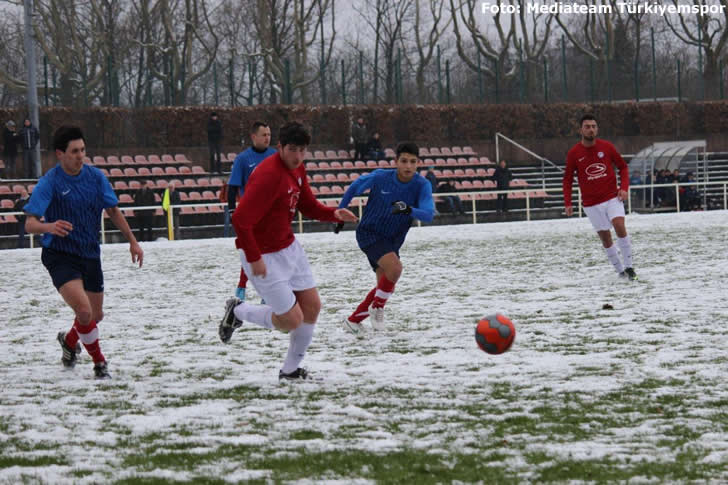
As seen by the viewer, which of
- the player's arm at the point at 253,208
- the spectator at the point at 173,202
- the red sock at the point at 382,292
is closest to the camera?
the player's arm at the point at 253,208

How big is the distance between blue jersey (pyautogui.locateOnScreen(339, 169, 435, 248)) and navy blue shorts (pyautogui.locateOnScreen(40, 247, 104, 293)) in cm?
243

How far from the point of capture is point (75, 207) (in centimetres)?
742

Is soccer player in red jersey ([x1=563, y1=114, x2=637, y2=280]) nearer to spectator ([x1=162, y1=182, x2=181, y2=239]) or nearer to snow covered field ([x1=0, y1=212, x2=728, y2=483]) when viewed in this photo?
snow covered field ([x1=0, y1=212, x2=728, y2=483])

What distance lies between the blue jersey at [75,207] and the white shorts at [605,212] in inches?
294

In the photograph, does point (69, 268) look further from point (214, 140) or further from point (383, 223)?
point (214, 140)

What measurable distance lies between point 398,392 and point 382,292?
2.97 m

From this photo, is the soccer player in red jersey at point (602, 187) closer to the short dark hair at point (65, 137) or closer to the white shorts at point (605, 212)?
the white shorts at point (605, 212)

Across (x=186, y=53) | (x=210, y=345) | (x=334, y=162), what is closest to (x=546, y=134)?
(x=334, y=162)

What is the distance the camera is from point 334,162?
34.8m

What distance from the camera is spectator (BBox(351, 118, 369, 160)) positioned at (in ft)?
115

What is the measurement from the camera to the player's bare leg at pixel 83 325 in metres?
7.32

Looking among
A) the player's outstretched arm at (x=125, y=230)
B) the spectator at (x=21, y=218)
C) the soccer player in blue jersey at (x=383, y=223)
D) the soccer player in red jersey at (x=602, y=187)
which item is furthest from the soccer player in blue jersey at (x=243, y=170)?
the spectator at (x=21, y=218)

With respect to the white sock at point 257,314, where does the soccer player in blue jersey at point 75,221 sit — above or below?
above

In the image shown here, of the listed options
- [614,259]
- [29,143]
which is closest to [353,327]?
[614,259]
